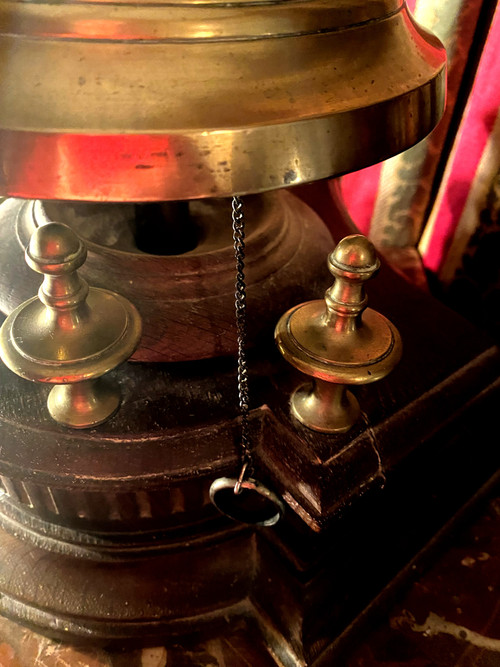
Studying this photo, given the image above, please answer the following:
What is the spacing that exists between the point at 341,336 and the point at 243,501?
0.85 feet

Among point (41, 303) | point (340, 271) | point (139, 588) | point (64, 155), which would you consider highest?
point (64, 155)

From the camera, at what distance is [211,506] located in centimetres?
69

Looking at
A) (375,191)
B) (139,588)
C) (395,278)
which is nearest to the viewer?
(139,588)

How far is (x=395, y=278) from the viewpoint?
2.84 feet

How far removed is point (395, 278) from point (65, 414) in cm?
53

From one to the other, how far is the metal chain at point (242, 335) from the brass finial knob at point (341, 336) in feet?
0.14

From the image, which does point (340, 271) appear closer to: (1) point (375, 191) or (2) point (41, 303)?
(2) point (41, 303)

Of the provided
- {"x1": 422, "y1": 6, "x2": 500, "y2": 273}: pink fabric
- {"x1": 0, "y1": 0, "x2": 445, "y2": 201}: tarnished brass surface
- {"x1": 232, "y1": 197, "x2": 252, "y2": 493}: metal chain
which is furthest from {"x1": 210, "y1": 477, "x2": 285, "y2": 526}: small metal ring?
{"x1": 422, "y1": 6, "x2": 500, "y2": 273}: pink fabric

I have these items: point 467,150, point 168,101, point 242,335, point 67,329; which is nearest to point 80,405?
point 67,329

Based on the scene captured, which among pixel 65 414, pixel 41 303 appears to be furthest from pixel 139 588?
pixel 41 303

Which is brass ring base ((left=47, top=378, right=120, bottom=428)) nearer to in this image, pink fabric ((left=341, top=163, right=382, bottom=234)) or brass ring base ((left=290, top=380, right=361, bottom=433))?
brass ring base ((left=290, top=380, right=361, bottom=433))

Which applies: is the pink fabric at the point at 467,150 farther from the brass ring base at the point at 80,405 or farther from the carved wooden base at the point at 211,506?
the brass ring base at the point at 80,405

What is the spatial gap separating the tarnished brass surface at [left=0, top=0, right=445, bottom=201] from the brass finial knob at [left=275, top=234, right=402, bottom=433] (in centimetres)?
12

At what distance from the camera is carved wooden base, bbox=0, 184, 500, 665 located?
60cm
